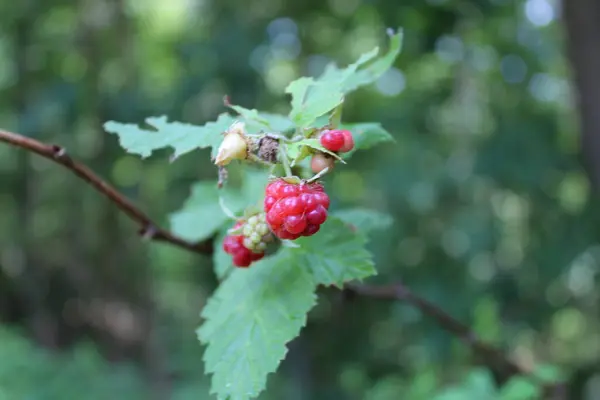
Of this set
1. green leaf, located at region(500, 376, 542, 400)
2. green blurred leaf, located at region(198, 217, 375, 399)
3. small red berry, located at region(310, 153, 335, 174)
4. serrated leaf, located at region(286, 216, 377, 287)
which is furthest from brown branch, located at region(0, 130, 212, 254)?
green leaf, located at region(500, 376, 542, 400)

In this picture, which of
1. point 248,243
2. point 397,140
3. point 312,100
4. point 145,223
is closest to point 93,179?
point 145,223

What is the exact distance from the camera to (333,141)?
2.56 ft

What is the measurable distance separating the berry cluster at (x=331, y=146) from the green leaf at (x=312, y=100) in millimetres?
35

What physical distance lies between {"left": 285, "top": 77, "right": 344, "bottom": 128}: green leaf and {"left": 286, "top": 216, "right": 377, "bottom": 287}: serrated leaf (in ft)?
0.78

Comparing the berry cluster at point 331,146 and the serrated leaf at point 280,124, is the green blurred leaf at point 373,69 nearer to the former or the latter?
the serrated leaf at point 280,124

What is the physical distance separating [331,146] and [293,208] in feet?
0.35

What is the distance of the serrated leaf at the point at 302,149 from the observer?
2.46 ft

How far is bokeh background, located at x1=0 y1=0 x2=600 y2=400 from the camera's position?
370 centimetres

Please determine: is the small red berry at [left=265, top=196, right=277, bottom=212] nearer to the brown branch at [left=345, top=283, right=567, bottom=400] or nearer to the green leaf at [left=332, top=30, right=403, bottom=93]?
the green leaf at [left=332, top=30, right=403, bottom=93]

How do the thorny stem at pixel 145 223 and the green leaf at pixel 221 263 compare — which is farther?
the green leaf at pixel 221 263

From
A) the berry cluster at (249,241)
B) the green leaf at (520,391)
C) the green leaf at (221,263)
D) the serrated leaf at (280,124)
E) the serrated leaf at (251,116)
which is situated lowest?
the green leaf at (520,391)

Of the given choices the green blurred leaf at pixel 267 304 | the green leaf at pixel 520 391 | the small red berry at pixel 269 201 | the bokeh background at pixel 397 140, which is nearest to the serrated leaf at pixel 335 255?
the green blurred leaf at pixel 267 304

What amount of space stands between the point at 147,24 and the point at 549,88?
153 inches

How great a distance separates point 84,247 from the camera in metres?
6.35
